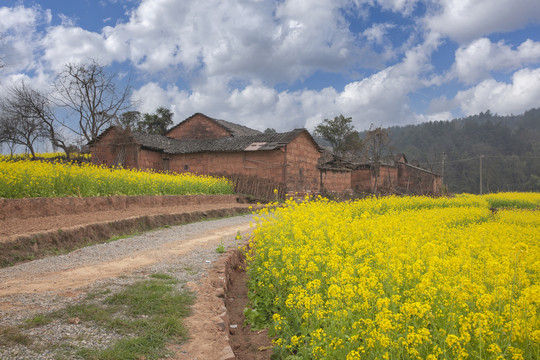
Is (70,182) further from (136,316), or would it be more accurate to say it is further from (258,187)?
(258,187)

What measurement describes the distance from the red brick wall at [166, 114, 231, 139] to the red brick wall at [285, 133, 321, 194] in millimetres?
8367

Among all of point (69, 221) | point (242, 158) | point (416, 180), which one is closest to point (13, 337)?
point (69, 221)

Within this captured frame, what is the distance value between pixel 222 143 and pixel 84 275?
1898cm

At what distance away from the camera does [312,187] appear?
76.2ft

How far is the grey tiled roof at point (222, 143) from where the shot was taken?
21.3 metres

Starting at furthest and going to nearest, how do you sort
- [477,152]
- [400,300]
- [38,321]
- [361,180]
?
1. [477,152]
2. [361,180]
3. [400,300]
4. [38,321]

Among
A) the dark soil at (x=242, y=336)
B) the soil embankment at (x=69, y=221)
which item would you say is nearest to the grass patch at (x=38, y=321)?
Answer: the dark soil at (x=242, y=336)

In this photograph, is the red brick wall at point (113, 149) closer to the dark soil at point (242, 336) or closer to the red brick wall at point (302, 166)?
the red brick wall at point (302, 166)

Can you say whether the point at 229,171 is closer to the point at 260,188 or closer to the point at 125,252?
the point at 260,188

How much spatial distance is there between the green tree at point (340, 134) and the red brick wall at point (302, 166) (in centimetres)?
1813

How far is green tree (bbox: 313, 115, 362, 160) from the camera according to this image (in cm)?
4152

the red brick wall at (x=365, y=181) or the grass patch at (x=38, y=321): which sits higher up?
the red brick wall at (x=365, y=181)

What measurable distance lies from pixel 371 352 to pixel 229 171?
20.5m

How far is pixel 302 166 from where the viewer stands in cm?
2245
